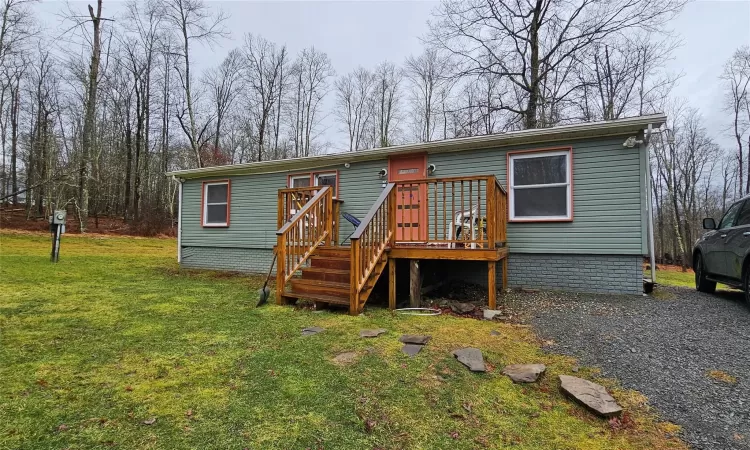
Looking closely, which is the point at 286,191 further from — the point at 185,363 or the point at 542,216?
the point at 542,216

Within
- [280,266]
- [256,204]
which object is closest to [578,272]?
[280,266]

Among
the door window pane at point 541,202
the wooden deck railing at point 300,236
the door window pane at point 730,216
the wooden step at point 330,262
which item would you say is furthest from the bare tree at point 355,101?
the door window pane at point 730,216

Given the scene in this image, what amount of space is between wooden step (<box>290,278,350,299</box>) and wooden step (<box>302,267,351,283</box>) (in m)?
0.09

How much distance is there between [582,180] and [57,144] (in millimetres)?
26787

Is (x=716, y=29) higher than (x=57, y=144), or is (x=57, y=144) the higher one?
(x=716, y=29)

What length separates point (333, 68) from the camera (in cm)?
2311

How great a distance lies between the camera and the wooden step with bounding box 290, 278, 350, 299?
4727mm

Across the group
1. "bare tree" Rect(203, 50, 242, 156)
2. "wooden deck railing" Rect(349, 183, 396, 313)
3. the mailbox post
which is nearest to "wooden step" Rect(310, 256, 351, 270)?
"wooden deck railing" Rect(349, 183, 396, 313)

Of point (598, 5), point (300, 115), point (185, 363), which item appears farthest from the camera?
point (300, 115)

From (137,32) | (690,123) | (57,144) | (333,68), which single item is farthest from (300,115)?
(690,123)

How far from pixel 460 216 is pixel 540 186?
1.62 meters

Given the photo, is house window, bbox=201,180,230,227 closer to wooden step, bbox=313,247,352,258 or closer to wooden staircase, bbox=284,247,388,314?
wooden step, bbox=313,247,352,258

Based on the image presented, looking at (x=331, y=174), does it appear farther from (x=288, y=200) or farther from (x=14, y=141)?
(x=14, y=141)

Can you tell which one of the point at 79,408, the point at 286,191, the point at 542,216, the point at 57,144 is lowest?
the point at 79,408
